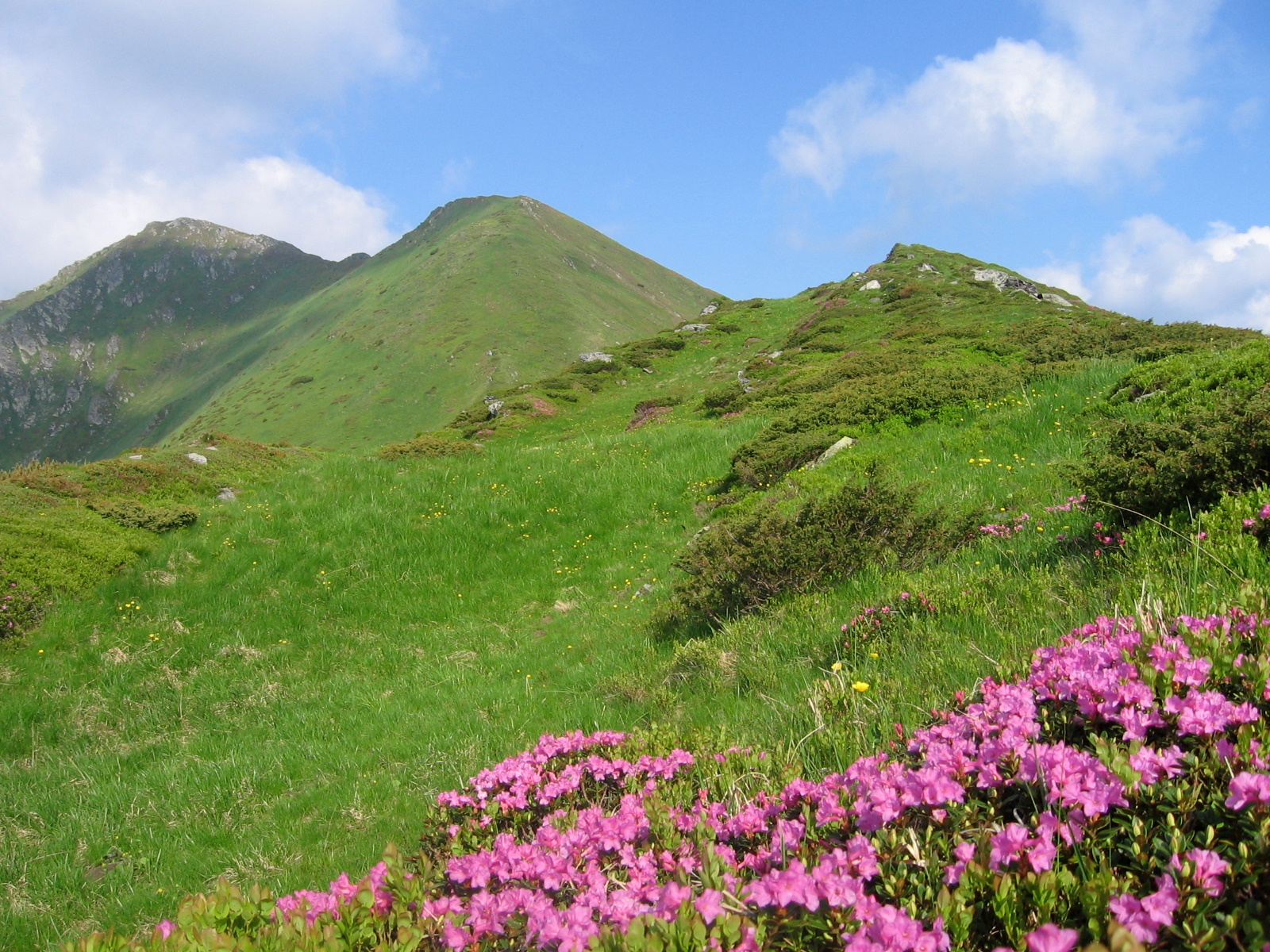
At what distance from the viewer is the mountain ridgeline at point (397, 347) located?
100 meters

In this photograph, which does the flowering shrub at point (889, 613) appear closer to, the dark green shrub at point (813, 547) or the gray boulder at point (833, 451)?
the dark green shrub at point (813, 547)

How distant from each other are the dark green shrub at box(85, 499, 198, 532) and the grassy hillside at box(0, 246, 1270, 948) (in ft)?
1.39

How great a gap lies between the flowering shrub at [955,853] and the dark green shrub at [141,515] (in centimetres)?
1312

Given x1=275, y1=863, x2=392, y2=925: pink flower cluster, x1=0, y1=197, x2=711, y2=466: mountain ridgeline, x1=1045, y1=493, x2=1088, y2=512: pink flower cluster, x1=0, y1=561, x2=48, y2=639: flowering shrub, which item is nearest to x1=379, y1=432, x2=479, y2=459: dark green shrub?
x1=0, y1=561, x2=48, y2=639: flowering shrub

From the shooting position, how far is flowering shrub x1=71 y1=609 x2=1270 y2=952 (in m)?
1.67

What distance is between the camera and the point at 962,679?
151 inches

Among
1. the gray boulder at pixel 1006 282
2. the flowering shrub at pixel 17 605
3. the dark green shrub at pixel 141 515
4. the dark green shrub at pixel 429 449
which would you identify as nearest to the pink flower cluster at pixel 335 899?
the flowering shrub at pixel 17 605

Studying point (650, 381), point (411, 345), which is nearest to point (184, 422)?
point (411, 345)

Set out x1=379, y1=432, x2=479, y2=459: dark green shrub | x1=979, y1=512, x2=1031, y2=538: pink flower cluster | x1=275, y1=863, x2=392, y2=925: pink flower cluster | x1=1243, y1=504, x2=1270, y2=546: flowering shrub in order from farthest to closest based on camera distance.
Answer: x1=379, y1=432, x2=479, y2=459: dark green shrub
x1=979, y1=512, x2=1031, y2=538: pink flower cluster
x1=1243, y1=504, x2=1270, y2=546: flowering shrub
x1=275, y1=863, x2=392, y2=925: pink flower cluster

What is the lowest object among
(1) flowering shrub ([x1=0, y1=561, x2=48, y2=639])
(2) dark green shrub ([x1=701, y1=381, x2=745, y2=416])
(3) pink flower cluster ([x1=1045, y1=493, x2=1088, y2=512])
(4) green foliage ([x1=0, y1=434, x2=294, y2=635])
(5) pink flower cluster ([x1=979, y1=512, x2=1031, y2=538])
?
(1) flowering shrub ([x1=0, y1=561, x2=48, y2=639])

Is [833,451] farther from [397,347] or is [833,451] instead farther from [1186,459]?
[397,347]

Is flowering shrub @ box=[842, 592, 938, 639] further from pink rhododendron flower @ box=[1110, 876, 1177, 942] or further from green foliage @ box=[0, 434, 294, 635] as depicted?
green foliage @ box=[0, 434, 294, 635]

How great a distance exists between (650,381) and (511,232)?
123 meters

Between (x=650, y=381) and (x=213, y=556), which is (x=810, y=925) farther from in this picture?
(x=650, y=381)
